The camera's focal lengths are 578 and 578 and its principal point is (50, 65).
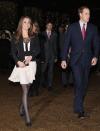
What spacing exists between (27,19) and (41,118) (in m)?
2.11

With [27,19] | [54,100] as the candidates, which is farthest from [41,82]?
[27,19]

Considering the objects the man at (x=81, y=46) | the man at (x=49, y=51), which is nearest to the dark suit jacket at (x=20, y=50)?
the man at (x=81, y=46)

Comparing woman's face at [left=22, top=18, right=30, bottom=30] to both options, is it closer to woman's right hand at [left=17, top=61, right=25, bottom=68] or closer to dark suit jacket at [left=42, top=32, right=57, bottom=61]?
woman's right hand at [left=17, top=61, right=25, bottom=68]

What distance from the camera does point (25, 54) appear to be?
1043cm

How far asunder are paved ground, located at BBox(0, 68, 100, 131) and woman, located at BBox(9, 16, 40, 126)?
0.44 metres

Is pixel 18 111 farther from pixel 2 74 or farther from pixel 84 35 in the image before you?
pixel 2 74

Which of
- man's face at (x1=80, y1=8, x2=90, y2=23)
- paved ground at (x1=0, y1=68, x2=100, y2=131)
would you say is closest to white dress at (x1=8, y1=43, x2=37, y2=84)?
paved ground at (x1=0, y1=68, x2=100, y2=131)

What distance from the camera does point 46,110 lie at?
12.3 meters

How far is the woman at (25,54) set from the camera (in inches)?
406

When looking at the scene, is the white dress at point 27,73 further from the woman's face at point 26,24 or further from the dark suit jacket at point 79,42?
the dark suit jacket at point 79,42

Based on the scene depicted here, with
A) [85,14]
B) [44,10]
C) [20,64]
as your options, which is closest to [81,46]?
[85,14]

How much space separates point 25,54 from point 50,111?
7.04 ft

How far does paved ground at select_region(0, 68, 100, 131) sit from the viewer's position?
10.4m

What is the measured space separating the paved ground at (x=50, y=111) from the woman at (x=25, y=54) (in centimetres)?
44
